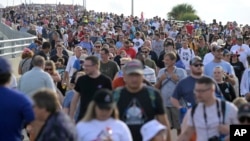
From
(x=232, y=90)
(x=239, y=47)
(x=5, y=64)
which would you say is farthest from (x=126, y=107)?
(x=239, y=47)

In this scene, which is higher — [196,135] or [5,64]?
[5,64]

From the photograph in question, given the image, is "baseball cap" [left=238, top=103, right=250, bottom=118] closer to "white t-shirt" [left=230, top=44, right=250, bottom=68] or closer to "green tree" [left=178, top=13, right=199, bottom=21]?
"white t-shirt" [left=230, top=44, right=250, bottom=68]

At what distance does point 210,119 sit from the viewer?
8.02 m

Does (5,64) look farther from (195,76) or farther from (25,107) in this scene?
(195,76)

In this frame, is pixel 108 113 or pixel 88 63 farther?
pixel 88 63

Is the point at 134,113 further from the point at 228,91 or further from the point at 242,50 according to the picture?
the point at 242,50

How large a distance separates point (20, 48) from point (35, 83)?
2119 centimetres

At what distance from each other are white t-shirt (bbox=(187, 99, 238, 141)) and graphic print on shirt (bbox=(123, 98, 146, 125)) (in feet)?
2.25

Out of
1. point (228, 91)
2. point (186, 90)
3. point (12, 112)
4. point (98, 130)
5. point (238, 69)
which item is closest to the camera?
point (98, 130)

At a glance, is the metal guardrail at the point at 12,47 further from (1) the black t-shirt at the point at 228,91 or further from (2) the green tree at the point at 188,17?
(2) the green tree at the point at 188,17

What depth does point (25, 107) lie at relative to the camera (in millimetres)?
7633

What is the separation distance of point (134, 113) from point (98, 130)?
1.31 meters

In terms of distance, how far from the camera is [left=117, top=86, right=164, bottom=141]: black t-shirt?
848 cm

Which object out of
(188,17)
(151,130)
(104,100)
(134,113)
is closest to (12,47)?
(134,113)
